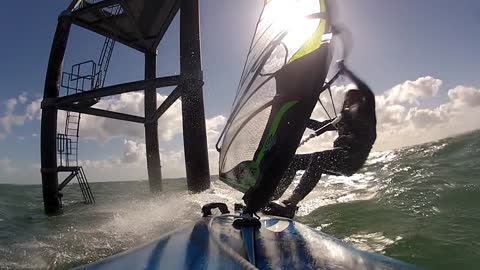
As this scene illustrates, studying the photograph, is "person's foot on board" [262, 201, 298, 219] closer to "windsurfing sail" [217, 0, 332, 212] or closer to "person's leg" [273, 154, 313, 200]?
"windsurfing sail" [217, 0, 332, 212]

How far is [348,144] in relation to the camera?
12.2 feet

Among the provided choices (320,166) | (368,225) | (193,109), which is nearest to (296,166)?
(320,166)

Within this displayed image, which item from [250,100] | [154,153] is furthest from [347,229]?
[154,153]

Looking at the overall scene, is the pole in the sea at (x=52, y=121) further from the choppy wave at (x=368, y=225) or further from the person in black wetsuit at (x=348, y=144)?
the person in black wetsuit at (x=348, y=144)

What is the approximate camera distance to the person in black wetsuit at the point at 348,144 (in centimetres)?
363

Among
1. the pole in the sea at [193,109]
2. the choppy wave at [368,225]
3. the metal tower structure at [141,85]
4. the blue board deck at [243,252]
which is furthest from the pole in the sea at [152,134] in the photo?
the blue board deck at [243,252]

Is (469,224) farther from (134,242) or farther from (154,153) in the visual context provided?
(154,153)

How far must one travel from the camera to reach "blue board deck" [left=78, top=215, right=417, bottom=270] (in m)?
1.87

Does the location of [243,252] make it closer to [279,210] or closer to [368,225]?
[279,210]

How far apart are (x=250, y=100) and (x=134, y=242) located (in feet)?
9.46

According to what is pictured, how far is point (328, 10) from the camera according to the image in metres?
2.70

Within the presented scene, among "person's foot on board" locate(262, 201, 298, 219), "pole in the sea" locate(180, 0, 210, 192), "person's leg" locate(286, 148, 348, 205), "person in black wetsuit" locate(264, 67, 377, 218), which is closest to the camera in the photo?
"person's foot on board" locate(262, 201, 298, 219)

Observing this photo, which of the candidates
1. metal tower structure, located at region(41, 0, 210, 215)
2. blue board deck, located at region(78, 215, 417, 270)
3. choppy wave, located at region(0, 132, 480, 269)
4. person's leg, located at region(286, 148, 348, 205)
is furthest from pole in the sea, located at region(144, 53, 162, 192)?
blue board deck, located at region(78, 215, 417, 270)

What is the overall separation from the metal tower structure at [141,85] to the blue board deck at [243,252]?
19.7ft
